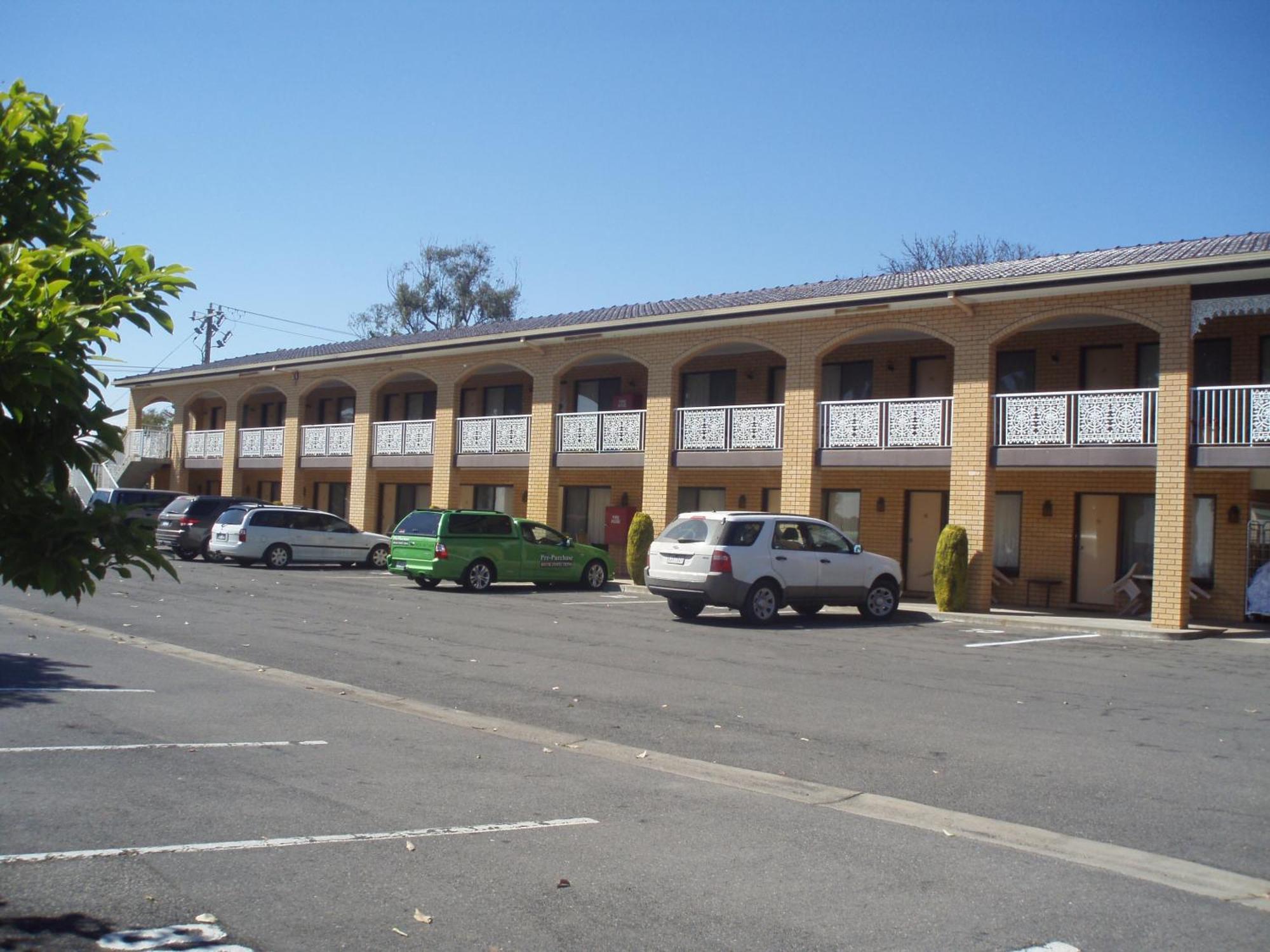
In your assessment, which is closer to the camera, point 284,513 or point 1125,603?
point 1125,603

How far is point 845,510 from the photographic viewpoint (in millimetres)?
27094

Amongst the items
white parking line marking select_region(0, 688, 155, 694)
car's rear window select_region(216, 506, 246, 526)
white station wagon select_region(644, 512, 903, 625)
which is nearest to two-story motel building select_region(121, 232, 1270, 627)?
white station wagon select_region(644, 512, 903, 625)

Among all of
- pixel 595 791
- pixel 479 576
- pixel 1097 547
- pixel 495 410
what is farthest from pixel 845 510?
pixel 595 791

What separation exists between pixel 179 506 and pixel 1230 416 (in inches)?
977

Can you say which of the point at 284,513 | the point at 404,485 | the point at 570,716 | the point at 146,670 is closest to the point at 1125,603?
the point at 570,716

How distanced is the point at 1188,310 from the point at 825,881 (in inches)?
654

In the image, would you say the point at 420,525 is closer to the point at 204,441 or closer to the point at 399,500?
the point at 399,500

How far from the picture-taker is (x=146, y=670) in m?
11.9

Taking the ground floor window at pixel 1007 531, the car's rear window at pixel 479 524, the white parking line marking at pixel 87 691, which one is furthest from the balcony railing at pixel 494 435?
the white parking line marking at pixel 87 691

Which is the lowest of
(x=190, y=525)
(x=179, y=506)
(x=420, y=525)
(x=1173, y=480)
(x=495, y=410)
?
(x=190, y=525)

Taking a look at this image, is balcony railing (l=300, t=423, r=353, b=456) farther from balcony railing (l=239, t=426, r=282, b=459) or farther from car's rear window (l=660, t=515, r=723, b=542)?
car's rear window (l=660, t=515, r=723, b=542)

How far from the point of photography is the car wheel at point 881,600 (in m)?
20.2

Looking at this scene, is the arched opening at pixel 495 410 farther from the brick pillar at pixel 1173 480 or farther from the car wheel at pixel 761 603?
the brick pillar at pixel 1173 480

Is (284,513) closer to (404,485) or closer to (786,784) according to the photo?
(404,485)
